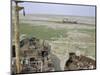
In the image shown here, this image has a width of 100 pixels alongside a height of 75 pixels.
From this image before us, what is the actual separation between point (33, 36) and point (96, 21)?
0.86m

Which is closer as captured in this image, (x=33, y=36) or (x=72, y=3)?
(x=33, y=36)

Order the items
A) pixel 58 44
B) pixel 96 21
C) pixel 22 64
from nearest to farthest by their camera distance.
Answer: pixel 22 64 → pixel 58 44 → pixel 96 21

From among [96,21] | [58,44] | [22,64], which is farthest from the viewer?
[96,21]

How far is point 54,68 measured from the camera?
2.23 m

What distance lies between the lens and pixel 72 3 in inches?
91.8

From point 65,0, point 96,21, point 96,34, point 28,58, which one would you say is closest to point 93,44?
point 96,34

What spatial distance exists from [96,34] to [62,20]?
1.64 feet

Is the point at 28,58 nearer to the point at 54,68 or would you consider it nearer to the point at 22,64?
the point at 22,64

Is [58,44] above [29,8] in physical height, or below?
below

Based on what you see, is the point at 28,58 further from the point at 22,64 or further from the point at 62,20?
the point at 62,20

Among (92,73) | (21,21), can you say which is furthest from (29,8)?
(92,73)

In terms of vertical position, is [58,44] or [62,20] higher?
[62,20]

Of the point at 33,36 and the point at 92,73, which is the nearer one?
the point at 33,36

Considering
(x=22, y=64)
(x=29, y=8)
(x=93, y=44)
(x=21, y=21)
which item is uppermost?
(x=29, y=8)
